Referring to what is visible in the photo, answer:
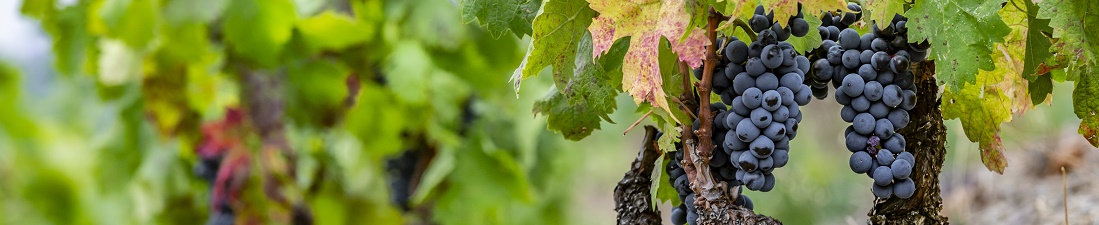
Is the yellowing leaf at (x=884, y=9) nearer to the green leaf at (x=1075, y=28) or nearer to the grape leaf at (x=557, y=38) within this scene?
the green leaf at (x=1075, y=28)

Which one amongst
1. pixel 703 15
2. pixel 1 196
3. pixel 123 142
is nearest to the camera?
pixel 703 15

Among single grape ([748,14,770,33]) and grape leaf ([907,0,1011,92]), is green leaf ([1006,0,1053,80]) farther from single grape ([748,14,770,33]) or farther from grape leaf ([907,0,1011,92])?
single grape ([748,14,770,33])

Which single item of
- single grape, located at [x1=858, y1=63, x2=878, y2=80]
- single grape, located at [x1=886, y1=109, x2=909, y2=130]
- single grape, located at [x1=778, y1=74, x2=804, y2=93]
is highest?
single grape, located at [x1=858, y1=63, x2=878, y2=80]

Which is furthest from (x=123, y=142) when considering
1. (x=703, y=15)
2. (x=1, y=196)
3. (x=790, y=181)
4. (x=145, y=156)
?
(x=1, y=196)

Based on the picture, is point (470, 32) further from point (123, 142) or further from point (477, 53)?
point (123, 142)

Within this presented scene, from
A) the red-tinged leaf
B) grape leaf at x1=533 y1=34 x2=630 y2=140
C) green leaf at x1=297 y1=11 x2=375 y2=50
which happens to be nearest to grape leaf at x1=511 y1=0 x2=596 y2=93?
grape leaf at x1=533 y1=34 x2=630 y2=140

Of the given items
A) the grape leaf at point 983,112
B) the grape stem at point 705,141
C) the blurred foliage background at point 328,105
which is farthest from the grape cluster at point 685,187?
the blurred foliage background at point 328,105

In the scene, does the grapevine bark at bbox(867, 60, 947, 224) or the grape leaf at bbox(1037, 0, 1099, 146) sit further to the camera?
the grapevine bark at bbox(867, 60, 947, 224)
